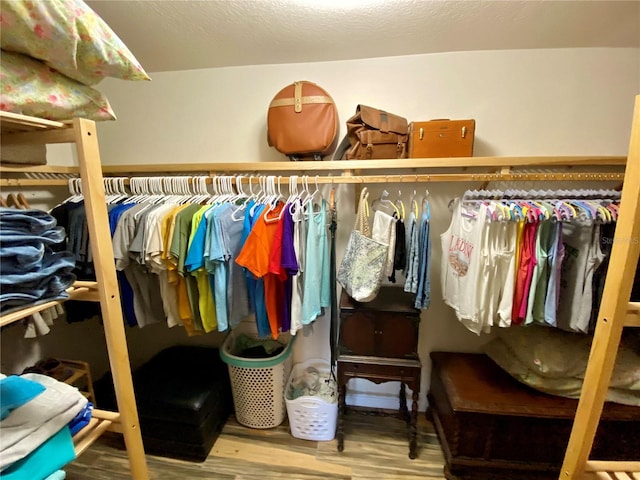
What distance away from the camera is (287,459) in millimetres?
1588

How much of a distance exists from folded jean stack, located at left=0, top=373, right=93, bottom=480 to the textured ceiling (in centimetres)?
147

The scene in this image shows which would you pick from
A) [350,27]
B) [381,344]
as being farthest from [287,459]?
[350,27]

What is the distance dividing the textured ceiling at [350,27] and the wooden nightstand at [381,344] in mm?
1379

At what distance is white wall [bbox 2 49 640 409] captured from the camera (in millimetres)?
1550

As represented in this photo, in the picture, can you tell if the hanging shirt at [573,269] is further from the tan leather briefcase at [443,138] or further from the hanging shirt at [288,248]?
the hanging shirt at [288,248]

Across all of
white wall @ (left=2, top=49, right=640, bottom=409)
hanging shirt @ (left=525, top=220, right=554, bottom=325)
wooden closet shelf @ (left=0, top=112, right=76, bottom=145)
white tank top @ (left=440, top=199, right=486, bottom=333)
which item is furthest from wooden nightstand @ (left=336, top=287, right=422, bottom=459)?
wooden closet shelf @ (left=0, top=112, right=76, bottom=145)

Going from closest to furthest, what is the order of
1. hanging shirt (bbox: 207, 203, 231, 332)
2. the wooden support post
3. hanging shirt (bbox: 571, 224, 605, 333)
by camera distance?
the wooden support post < hanging shirt (bbox: 571, 224, 605, 333) < hanging shirt (bbox: 207, 203, 231, 332)

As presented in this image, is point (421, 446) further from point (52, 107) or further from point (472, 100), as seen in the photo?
point (52, 107)

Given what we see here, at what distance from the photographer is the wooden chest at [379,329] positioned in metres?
1.47

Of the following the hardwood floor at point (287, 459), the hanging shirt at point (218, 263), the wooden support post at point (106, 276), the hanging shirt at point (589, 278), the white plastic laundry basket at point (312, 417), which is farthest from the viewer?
the white plastic laundry basket at point (312, 417)

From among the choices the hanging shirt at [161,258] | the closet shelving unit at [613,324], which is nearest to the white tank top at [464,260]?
the closet shelving unit at [613,324]

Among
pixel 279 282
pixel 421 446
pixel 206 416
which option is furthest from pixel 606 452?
pixel 206 416

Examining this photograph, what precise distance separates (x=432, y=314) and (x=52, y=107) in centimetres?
195

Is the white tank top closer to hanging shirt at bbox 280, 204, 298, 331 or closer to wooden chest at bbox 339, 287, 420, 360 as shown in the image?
wooden chest at bbox 339, 287, 420, 360
